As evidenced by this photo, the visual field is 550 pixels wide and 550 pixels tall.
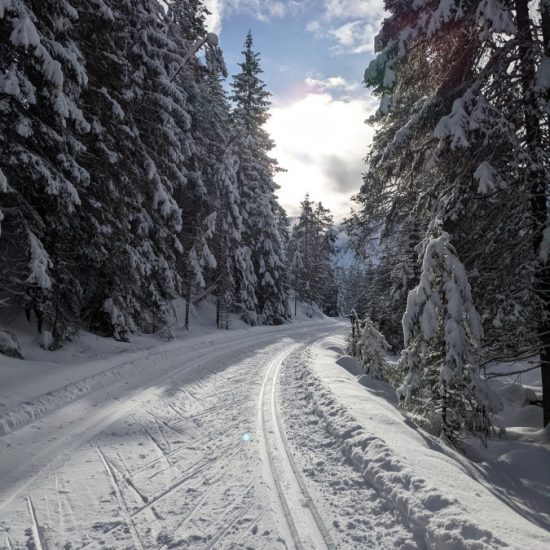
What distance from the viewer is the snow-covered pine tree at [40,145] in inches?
321

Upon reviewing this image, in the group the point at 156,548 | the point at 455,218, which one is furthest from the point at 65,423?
the point at 455,218

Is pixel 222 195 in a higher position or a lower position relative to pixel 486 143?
higher

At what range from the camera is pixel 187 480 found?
15.6 ft

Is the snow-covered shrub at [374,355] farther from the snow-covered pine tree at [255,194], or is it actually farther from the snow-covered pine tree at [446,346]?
the snow-covered pine tree at [255,194]

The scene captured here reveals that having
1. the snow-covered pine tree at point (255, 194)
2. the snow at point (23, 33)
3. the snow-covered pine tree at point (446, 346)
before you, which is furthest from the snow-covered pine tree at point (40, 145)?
the snow-covered pine tree at point (255, 194)

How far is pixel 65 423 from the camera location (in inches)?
262

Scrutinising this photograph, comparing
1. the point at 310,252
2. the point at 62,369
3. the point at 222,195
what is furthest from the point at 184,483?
the point at 310,252

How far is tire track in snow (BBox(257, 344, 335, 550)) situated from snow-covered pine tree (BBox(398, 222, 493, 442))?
3.01m

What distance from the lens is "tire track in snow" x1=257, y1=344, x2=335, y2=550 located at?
143 inches

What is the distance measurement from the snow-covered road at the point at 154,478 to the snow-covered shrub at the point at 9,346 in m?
2.96

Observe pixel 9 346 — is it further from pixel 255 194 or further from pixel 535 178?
pixel 255 194

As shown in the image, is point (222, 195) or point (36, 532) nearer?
point (36, 532)

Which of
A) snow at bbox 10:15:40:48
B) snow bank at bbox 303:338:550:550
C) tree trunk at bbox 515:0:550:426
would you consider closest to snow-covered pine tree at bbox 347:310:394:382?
snow bank at bbox 303:338:550:550

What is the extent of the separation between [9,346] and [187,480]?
7500mm
